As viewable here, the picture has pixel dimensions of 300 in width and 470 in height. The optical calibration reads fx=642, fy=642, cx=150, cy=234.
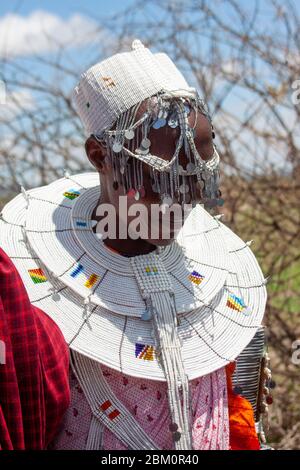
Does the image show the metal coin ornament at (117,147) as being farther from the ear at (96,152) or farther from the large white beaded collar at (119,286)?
the large white beaded collar at (119,286)

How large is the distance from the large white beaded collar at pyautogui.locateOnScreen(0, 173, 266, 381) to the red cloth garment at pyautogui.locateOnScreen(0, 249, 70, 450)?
0.09 metres

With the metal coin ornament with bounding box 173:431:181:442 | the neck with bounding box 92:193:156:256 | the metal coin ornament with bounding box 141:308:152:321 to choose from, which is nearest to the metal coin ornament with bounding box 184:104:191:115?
the neck with bounding box 92:193:156:256

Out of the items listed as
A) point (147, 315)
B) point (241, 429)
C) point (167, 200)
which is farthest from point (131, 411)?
point (167, 200)

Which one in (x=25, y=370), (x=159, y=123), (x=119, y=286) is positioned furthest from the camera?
(x=119, y=286)

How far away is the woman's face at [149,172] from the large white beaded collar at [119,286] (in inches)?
4.1

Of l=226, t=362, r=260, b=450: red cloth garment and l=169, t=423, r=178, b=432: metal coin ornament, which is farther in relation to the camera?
l=226, t=362, r=260, b=450: red cloth garment

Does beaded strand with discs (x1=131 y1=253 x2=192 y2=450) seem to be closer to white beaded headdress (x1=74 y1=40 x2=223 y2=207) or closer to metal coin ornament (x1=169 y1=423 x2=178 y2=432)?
metal coin ornament (x1=169 y1=423 x2=178 y2=432)

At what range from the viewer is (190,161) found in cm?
145

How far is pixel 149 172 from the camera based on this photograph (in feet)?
4.77

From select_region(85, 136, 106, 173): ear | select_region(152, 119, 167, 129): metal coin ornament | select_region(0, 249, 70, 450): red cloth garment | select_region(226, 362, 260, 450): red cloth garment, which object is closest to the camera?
select_region(0, 249, 70, 450): red cloth garment

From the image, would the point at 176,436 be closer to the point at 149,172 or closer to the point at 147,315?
the point at 147,315

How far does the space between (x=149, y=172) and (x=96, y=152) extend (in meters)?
0.17

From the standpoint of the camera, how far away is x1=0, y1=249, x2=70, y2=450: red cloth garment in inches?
50.4

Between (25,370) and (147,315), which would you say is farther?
(147,315)
